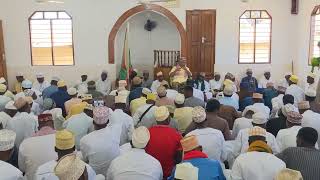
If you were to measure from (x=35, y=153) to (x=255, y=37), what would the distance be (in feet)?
28.1

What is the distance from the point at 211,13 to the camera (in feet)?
37.1

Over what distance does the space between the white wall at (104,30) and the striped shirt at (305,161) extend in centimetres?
797

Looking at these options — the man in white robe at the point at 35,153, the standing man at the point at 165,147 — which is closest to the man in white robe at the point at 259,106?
the standing man at the point at 165,147

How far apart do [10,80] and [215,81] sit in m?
5.74

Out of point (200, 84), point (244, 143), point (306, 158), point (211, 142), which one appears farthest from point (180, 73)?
point (306, 158)

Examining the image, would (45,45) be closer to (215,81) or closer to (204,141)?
(215,81)

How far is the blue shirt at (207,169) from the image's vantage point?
3.45 metres

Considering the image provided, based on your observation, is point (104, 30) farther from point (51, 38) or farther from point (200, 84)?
point (200, 84)

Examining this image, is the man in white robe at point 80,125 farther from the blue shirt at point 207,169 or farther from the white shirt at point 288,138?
the white shirt at point 288,138

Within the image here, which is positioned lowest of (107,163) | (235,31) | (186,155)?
(107,163)

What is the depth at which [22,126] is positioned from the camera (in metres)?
5.70

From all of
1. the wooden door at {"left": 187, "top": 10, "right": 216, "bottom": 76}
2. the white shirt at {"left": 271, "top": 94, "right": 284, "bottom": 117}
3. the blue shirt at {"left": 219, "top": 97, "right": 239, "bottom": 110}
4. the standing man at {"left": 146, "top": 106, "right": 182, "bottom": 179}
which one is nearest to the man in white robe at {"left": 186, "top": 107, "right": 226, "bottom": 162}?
the standing man at {"left": 146, "top": 106, "right": 182, "bottom": 179}

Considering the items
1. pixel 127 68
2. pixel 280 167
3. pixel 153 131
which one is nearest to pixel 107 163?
pixel 153 131

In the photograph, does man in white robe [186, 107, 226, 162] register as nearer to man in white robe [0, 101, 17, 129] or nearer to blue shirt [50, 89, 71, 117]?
man in white robe [0, 101, 17, 129]
